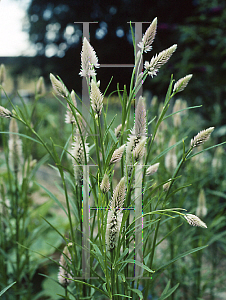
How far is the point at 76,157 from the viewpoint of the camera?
42 cm

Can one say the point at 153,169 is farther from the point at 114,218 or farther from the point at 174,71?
the point at 174,71

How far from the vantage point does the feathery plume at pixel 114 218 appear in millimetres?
349

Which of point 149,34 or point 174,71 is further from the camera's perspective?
point 174,71

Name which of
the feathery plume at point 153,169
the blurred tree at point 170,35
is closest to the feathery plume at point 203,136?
the feathery plume at point 153,169

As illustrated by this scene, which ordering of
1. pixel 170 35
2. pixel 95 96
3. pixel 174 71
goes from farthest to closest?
pixel 174 71 < pixel 170 35 < pixel 95 96

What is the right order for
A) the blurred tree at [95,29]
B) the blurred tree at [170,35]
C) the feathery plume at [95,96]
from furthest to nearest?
the blurred tree at [170,35] < the blurred tree at [95,29] < the feathery plume at [95,96]

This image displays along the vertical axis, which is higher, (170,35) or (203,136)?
(170,35)

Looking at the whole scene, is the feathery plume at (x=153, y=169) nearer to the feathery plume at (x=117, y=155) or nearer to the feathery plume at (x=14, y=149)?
the feathery plume at (x=117, y=155)

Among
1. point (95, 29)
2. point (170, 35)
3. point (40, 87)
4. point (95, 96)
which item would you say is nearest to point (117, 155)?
point (95, 96)

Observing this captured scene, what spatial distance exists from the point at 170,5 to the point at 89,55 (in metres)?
1.21

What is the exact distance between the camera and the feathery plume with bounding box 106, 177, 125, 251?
1.14ft

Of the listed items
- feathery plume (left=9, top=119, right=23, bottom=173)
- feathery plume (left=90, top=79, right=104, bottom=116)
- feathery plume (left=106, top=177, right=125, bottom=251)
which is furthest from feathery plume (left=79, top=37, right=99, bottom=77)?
feathery plume (left=9, top=119, right=23, bottom=173)

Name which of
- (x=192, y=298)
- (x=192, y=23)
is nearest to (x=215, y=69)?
(x=192, y=23)

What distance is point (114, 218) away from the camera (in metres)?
0.36
